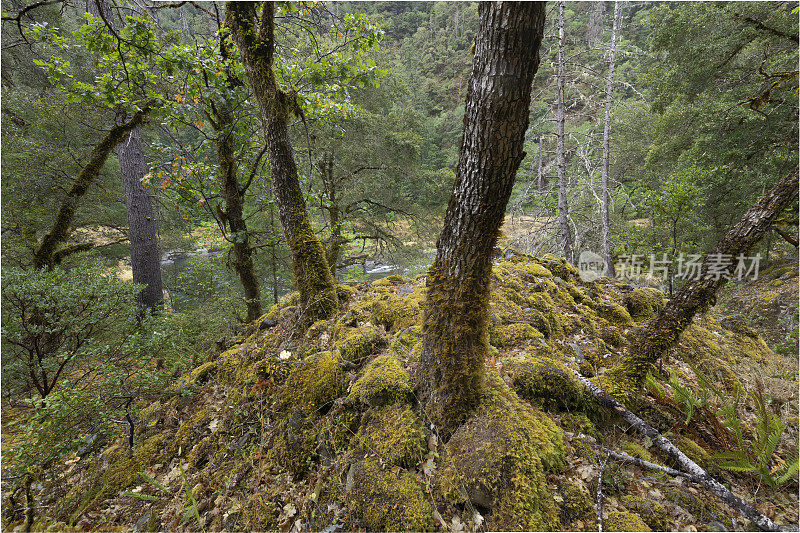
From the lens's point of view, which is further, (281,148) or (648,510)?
(281,148)

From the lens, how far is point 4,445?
9.50 feet

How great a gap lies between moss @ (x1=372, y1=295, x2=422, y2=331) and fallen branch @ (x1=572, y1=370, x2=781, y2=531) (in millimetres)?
1787

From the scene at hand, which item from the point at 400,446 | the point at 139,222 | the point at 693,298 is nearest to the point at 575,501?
the point at 400,446

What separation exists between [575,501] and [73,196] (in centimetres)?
689

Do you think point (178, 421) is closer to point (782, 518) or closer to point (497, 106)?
point (497, 106)

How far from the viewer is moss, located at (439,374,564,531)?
5.78 ft

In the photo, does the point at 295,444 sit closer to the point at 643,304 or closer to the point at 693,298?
the point at 693,298

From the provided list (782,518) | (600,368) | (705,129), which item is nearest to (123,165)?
(600,368)

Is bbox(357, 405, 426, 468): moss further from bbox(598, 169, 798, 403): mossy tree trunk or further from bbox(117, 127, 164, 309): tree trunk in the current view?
bbox(117, 127, 164, 309): tree trunk

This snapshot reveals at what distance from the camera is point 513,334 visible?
11.1 feet

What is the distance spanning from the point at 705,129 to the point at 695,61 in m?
1.88

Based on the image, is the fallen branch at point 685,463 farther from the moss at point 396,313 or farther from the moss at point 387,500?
the moss at point 396,313

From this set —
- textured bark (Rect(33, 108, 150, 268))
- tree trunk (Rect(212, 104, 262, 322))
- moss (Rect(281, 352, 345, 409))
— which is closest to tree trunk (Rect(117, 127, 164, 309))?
textured bark (Rect(33, 108, 150, 268))
